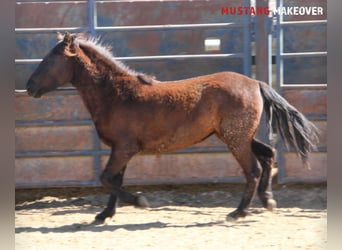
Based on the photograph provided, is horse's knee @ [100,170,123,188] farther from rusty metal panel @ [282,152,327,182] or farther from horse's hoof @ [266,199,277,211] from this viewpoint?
rusty metal panel @ [282,152,327,182]

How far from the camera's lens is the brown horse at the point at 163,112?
20.6 ft

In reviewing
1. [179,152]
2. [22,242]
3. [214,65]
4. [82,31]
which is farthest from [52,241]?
[214,65]

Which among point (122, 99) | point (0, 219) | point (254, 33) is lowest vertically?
point (0, 219)

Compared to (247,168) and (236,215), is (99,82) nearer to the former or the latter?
(247,168)

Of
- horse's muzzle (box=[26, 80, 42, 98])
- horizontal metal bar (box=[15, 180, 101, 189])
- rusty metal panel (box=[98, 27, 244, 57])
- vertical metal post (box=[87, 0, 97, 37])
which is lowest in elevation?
horizontal metal bar (box=[15, 180, 101, 189])

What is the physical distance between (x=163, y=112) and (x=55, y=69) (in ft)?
4.04

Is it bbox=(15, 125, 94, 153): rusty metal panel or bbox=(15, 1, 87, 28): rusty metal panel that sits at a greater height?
bbox=(15, 1, 87, 28): rusty metal panel

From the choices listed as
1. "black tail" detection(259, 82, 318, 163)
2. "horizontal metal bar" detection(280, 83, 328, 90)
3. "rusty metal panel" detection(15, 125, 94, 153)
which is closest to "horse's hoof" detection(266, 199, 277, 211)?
"black tail" detection(259, 82, 318, 163)

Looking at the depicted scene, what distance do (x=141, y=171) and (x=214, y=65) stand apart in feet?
5.47

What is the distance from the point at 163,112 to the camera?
633 cm

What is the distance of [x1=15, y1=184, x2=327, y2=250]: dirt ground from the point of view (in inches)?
219

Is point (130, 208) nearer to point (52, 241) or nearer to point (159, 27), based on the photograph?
point (52, 241)

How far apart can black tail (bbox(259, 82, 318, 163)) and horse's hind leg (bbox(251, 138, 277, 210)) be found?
0.78 ft

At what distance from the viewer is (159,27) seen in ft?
23.4
